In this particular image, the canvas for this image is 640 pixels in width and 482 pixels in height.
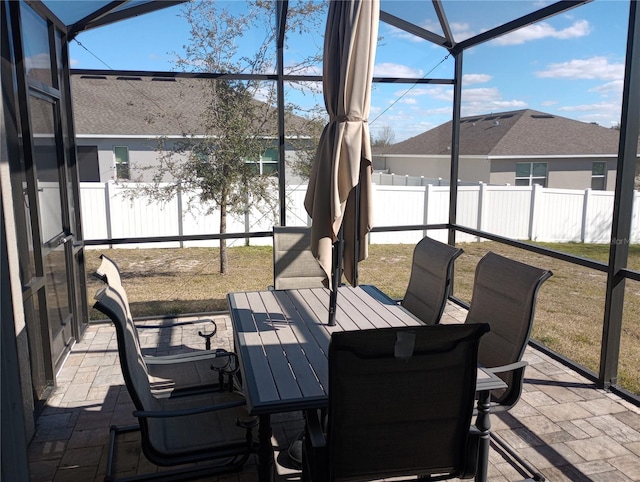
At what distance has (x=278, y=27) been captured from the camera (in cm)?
498

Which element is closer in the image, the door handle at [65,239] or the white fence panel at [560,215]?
the door handle at [65,239]

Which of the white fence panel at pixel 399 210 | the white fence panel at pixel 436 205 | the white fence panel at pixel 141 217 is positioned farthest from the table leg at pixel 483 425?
the white fence panel at pixel 436 205

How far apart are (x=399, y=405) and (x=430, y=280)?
1.67m

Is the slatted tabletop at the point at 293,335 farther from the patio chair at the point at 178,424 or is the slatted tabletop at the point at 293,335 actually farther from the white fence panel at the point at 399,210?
the white fence panel at the point at 399,210

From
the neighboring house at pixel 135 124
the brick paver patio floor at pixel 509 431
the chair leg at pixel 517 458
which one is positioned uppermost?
the neighboring house at pixel 135 124

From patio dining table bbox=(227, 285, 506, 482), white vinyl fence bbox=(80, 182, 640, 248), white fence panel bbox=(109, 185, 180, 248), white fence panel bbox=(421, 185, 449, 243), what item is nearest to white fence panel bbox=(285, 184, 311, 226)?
white vinyl fence bbox=(80, 182, 640, 248)

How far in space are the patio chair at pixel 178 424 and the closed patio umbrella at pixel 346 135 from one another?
0.97 m

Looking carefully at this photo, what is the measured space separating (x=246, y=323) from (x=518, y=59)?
66.3ft

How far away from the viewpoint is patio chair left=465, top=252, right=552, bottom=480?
255 centimetres

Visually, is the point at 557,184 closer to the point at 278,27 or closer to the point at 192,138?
the point at 192,138

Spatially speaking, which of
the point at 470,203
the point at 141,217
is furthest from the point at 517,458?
the point at 470,203

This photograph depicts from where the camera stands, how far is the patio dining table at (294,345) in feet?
6.95

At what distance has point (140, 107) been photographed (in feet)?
33.4

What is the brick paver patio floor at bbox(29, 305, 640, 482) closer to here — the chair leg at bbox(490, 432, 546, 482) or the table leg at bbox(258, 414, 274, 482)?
the chair leg at bbox(490, 432, 546, 482)
